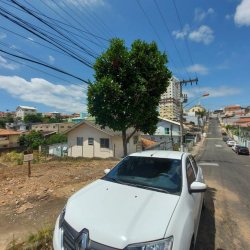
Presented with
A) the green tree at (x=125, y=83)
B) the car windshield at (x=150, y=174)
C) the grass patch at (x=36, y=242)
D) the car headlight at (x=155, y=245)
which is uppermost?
the green tree at (x=125, y=83)

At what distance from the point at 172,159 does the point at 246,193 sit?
6.34 m

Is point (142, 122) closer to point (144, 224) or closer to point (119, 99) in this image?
point (119, 99)

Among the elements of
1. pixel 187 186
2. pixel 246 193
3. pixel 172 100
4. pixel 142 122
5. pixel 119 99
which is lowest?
pixel 246 193

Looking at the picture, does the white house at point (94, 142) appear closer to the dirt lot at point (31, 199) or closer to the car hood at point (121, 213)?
the dirt lot at point (31, 199)

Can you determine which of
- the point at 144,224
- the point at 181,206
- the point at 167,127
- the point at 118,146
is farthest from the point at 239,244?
the point at 167,127

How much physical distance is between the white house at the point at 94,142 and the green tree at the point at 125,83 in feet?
56.5

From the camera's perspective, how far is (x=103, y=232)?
107 inches

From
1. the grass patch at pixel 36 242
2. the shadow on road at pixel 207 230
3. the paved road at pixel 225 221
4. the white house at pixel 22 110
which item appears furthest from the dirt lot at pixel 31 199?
the white house at pixel 22 110

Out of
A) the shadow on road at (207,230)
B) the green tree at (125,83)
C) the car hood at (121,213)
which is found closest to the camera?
the car hood at (121,213)

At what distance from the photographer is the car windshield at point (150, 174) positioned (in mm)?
4043

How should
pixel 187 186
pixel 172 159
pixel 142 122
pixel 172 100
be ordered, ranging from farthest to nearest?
pixel 172 100 → pixel 142 122 → pixel 172 159 → pixel 187 186

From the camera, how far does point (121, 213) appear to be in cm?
306

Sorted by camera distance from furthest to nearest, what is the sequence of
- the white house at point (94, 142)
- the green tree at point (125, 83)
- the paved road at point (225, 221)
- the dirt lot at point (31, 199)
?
the white house at point (94, 142)
the green tree at point (125, 83)
the dirt lot at point (31, 199)
the paved road at point (225, 221)

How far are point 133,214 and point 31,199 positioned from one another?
15.6 ft
